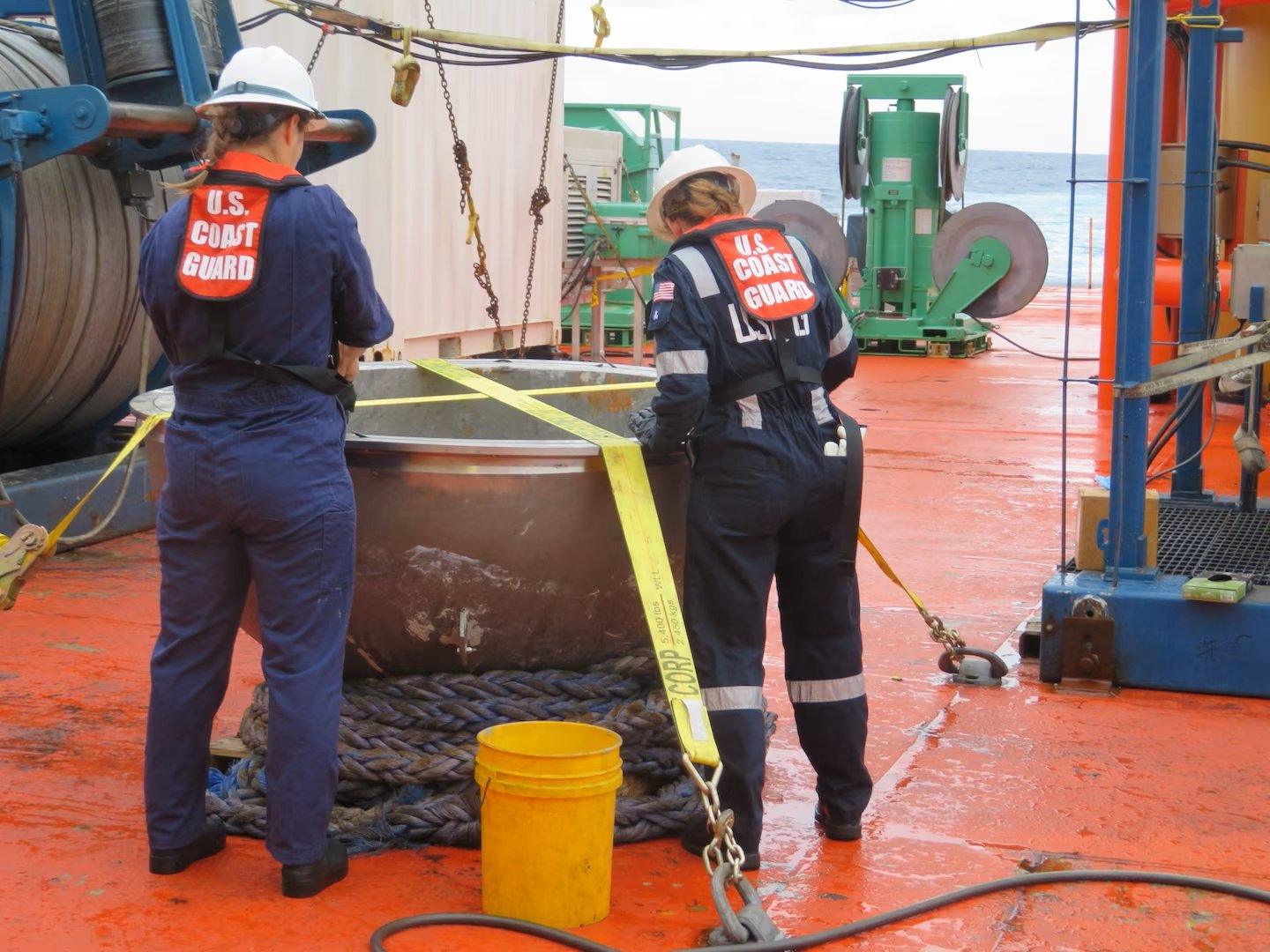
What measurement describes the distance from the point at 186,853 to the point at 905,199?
13153 mm

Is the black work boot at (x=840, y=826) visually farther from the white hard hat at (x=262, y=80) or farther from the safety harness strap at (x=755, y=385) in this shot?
the white hard hat at (x=262, y=80)

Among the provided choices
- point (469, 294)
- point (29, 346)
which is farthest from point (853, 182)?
point (29, 346)

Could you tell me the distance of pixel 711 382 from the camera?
148 inches

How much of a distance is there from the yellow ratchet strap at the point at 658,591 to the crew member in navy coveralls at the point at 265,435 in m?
0.69


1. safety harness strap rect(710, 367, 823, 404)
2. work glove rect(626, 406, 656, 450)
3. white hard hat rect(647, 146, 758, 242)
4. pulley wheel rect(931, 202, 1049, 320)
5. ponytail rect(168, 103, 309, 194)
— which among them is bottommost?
work glove rect(626, 406, 656, 450)

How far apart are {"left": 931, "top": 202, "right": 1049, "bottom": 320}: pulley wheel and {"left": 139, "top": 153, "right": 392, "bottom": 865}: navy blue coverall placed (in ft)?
13.6

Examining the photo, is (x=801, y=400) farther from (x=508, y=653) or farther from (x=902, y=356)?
(x=902, y=356)

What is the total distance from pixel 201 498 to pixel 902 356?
544 inches

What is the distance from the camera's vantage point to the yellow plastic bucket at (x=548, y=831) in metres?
3.32

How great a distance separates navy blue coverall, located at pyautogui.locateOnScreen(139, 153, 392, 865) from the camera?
3414 mm

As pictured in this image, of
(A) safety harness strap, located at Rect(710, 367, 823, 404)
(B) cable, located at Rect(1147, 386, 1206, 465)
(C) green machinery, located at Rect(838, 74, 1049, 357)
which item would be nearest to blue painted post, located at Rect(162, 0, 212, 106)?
(A) safety harness strap, located at Rect(710, 367, 823, 404)

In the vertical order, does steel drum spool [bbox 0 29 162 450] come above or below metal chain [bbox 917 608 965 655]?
above

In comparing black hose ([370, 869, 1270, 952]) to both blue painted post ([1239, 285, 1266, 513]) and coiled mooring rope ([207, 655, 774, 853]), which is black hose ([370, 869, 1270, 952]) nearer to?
coiled mooring rope ([207, 655, 774, 853])

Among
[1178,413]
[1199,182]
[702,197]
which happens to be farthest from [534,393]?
[1199,182]
